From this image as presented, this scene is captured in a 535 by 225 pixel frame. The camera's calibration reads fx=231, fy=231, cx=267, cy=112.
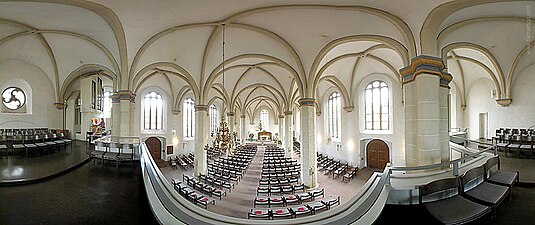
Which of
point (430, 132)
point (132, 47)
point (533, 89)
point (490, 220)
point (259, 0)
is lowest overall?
point (490, 220)

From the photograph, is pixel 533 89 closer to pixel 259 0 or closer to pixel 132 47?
pixel 259 0

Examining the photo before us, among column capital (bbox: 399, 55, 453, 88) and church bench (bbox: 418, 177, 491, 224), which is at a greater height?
column capital (bbox: 399, 55, 453, 88)

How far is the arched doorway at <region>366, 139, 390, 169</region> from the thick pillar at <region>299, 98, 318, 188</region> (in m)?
5.88

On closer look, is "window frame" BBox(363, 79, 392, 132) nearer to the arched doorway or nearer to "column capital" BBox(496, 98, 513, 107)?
the arched doorway

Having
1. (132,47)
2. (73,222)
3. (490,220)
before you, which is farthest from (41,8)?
(490,220)

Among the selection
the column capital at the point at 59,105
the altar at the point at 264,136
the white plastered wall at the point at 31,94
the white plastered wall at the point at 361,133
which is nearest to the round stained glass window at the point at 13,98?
the white plastered wall at the point at 31,94

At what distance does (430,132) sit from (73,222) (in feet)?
23.7

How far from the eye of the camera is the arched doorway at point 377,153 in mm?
14438

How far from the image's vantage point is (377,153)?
14.8 m

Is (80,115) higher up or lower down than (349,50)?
lower down

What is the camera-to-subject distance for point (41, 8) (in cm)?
719

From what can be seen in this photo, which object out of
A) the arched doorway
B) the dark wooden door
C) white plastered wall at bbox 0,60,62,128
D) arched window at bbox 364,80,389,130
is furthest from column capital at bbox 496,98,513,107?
white plastered wall at bbox 0,60,62,128

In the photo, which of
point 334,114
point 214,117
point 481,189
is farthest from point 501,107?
point 214,117

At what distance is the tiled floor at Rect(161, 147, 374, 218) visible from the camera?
8.78 meters
